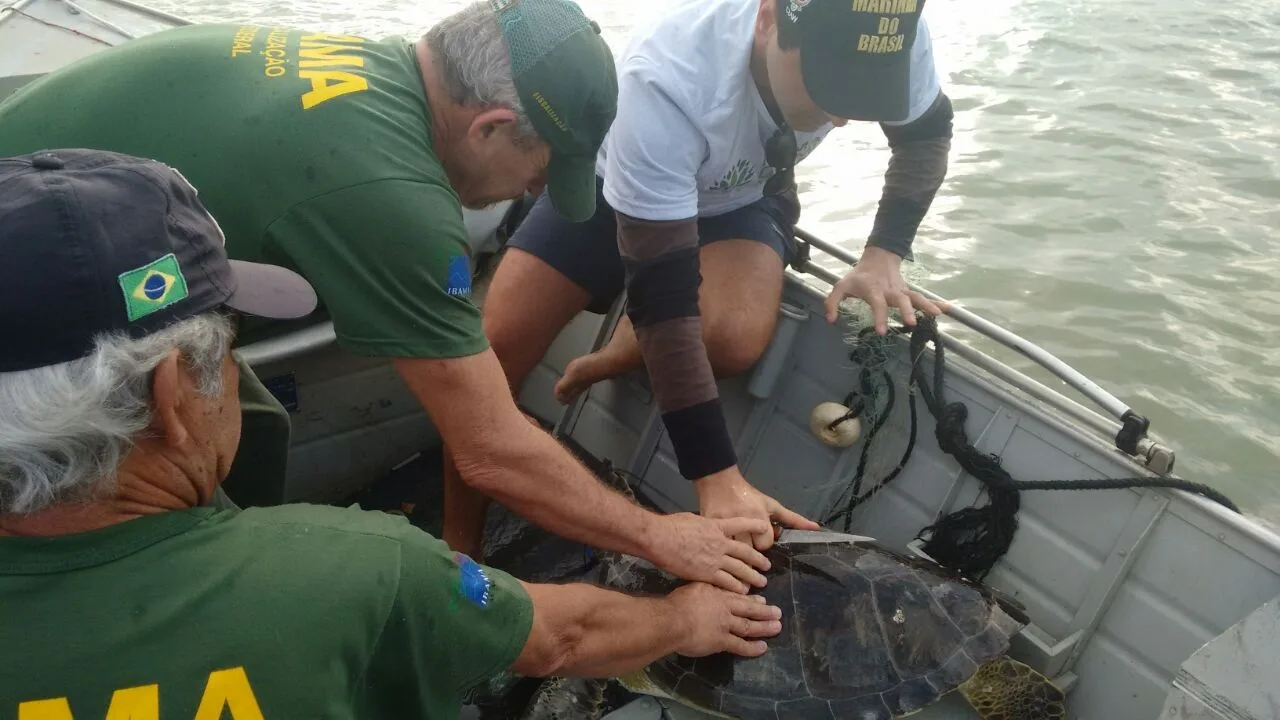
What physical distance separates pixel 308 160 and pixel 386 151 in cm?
15

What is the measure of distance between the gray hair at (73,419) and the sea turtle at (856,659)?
1.41 metres

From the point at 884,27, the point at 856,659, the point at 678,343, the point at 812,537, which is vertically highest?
the point at 884,27

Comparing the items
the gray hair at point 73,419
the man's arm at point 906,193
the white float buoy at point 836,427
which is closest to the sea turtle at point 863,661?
the white float buoy at point 836,427

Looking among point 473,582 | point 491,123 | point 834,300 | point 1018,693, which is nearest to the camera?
point 473,582

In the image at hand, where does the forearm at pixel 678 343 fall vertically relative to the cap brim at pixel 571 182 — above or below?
below

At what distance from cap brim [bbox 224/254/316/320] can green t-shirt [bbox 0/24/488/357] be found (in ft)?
0.78

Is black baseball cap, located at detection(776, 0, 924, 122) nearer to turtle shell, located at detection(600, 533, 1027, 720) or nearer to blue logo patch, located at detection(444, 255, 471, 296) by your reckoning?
blue logo patch, located at detection(444, 255, 471, 296)

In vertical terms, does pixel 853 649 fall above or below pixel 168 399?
below

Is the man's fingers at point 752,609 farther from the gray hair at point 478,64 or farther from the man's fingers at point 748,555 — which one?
the gray hair at point 478,64

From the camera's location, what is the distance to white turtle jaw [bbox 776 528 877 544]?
7.61 ft

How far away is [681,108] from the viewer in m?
2.36

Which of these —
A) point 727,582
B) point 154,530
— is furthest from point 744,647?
point 154,530

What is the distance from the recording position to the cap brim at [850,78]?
214cm

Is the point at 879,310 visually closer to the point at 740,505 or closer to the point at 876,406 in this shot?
the point at 876,406
